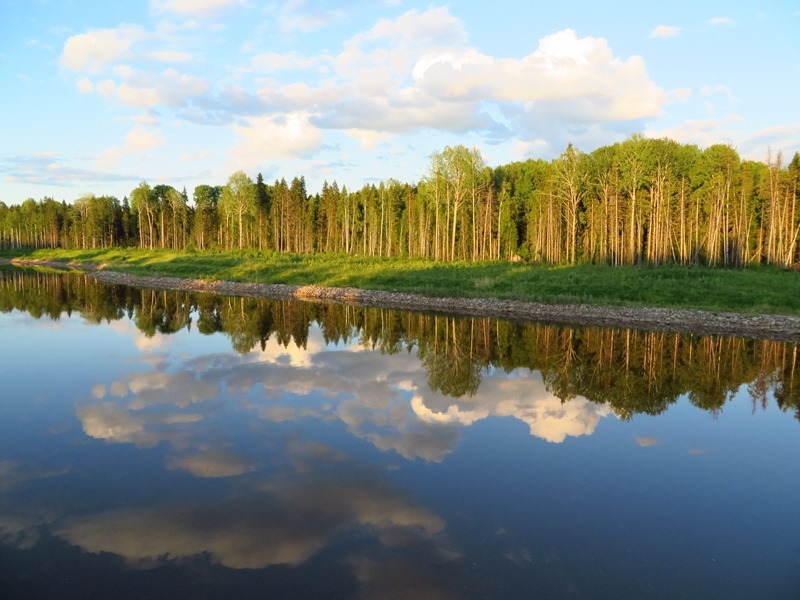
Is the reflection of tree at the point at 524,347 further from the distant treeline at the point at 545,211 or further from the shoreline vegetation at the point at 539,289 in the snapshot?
the distant treeline at the point at 545,211

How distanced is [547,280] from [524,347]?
20.8 meters

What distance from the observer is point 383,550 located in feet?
24.6

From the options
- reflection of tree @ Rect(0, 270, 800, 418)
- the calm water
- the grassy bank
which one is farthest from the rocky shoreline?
the calm water

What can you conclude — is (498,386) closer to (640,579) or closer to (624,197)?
(640,579)

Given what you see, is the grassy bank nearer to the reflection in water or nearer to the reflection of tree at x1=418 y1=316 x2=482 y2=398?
the reflection of tree at x1=418 y1=316 x2=482 y2=398

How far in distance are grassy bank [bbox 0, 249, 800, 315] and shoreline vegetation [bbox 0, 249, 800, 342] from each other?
0.08 m

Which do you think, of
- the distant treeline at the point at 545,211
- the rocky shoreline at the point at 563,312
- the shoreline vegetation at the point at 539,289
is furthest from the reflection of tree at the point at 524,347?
the distant treeline at the point at 545,211

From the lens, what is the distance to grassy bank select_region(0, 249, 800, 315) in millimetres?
34625

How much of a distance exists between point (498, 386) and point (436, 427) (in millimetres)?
4731

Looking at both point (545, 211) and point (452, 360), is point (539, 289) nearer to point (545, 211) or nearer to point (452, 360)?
point (452, 360)

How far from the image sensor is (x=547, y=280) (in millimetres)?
42906

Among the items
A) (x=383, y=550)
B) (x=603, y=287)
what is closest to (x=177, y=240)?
(x=603, y=287)

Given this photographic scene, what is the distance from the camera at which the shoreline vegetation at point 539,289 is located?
30500mm

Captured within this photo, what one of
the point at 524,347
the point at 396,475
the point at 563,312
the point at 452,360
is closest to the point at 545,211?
the point at 563,312
